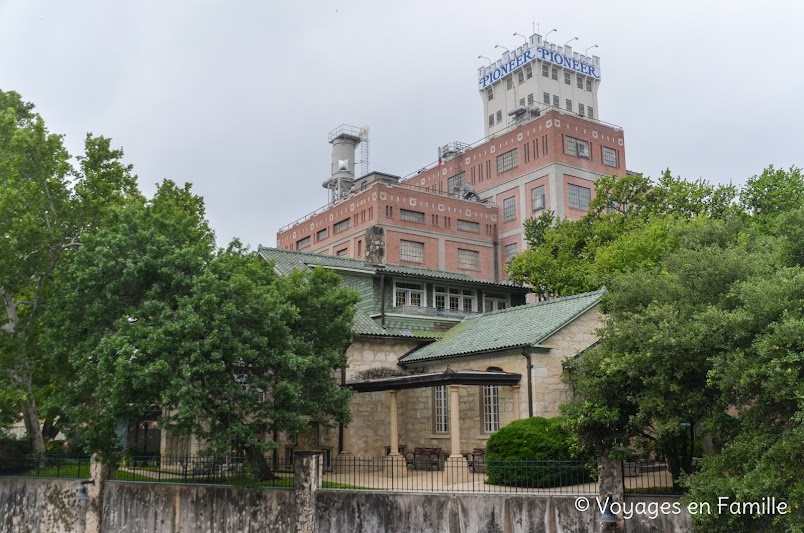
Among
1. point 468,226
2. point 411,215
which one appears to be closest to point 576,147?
point 468,226

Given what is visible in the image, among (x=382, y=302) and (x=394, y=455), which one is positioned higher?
(x=382, y=302)

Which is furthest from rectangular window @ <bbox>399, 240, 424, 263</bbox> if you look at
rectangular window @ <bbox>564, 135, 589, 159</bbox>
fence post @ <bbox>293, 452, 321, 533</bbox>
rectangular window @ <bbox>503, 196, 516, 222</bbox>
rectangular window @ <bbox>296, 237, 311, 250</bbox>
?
fence post @ <bbox>293, 452, 321, 533</bbox>

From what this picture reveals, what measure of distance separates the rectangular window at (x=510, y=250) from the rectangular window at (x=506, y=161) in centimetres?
752

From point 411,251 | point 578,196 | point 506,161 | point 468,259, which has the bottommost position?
point 468,259

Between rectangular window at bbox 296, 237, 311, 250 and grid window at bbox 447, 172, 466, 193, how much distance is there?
15.5 m

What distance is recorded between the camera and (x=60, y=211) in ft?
85.8

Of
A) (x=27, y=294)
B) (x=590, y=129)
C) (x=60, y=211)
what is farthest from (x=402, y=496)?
(x=590, y=129)

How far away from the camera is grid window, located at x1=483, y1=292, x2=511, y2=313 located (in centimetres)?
3432

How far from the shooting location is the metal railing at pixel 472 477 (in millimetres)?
18188

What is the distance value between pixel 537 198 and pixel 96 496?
51575 mm

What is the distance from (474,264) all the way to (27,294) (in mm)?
46759

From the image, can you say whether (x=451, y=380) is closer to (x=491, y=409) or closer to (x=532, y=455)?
(x=491, y=409)

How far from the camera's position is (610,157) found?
2783 inches

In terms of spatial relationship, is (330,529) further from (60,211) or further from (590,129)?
(590,129)
